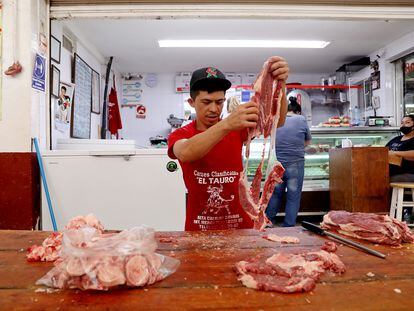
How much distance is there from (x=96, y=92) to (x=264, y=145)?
6.23 metres

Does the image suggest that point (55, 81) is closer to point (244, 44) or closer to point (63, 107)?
point (63, 107)

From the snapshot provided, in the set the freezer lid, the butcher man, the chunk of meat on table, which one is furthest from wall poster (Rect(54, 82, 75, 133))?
the chunk of meat on table

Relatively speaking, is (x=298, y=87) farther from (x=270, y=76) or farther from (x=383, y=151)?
(x=270, y=76)

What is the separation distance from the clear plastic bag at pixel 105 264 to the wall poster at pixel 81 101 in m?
4.80

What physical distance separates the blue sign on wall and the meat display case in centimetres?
367

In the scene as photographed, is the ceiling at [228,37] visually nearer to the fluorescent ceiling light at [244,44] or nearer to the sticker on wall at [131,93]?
the fluorescent ceiling light at [244,44]

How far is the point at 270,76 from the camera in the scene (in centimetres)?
193

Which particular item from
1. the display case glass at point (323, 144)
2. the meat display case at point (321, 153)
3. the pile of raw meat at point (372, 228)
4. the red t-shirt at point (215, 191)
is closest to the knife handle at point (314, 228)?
the pile of raw meat at point (372, 228)

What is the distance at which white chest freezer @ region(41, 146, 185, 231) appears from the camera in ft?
13.0

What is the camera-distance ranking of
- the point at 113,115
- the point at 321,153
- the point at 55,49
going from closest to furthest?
1. the point at 55,49
2. the point at 321,153
3. the point at 113,115

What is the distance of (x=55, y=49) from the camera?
486cm

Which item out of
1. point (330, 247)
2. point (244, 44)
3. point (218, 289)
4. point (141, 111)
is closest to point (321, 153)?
point (244, 44)

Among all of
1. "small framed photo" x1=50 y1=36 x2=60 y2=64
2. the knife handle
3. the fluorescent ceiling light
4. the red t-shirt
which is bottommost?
the knife handle

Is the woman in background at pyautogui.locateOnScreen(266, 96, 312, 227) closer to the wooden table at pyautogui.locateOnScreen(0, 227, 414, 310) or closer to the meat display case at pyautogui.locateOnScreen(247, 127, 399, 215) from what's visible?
the meat display case at pyautogui.locateOnScreen(247, 127, 399, 215)
